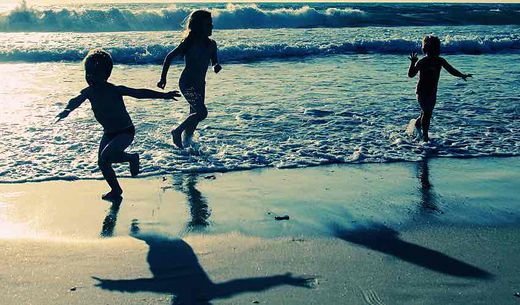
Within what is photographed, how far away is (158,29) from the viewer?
32781mm

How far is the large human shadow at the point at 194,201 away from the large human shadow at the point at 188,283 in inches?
30.8

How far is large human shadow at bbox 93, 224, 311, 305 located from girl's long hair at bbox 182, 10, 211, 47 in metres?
3.89

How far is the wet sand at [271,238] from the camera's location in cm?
345

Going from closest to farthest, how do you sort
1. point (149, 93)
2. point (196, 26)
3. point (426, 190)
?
point (149, 93) < point (426, 190) < point (196, 26)

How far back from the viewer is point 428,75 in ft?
A: 26.2

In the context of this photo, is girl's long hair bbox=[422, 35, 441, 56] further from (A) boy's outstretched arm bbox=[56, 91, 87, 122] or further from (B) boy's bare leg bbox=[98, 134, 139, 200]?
(A) boy's outstretched arm bbox=[56, 91, 87, 122]

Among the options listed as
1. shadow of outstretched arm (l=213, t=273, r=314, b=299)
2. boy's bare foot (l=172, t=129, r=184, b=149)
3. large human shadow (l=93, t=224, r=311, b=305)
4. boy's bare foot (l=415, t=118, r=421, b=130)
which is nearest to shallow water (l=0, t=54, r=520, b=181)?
boy's bare foot (l=172, t=129, r=184, b=149)

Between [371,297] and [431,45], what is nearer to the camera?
[371,297]

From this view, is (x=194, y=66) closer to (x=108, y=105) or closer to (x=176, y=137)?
(x=176, y=137)

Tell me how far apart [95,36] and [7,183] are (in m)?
22.9

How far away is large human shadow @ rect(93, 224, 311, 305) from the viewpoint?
11.2ft

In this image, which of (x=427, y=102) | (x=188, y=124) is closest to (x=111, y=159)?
(x=188, y=124)

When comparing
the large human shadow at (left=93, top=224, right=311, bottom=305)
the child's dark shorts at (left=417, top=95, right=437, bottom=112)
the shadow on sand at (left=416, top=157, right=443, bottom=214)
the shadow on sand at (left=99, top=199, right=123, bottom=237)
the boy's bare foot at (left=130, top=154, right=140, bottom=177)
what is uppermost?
the child's dark shorts at (left=417, top=95, right=437, bottom=112)

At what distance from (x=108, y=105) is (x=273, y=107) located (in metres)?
5.17
